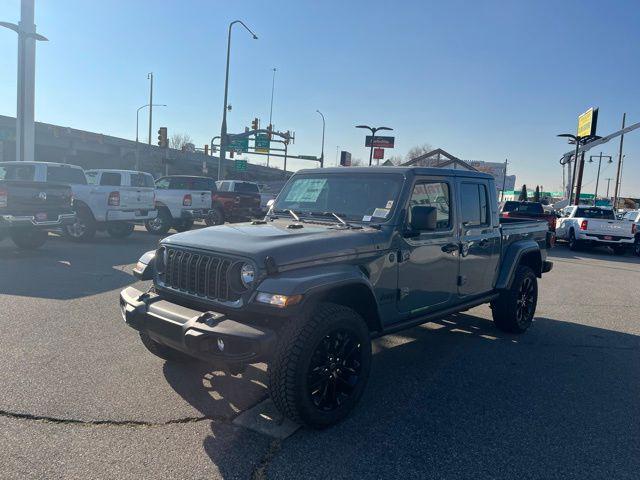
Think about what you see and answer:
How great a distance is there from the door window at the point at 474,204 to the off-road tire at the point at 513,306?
1.01 metres

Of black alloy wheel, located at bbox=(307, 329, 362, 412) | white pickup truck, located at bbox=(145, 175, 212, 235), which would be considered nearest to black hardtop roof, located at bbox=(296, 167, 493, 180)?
black alloy wheel, located at bbox=(307, 329, 362, 412)

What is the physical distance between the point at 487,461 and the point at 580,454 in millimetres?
686

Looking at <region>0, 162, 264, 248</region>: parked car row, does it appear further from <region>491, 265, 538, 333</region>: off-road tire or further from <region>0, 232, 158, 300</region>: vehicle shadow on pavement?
<region>491, 265, 538, 333</region>: off-road tire

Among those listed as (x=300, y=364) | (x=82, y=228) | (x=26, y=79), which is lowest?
(x=82, y=228)

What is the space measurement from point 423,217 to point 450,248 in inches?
32.8

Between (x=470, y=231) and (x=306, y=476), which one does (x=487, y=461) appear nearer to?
(x=306, y=476)

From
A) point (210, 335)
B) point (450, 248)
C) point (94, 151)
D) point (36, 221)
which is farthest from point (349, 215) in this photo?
point (94, 151)

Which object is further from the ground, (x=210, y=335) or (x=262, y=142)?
(x=262, y=142)

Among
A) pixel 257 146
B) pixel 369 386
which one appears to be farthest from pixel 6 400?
pixel 257 146

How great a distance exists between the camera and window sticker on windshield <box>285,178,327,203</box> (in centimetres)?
507

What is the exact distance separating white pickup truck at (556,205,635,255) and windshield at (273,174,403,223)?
51.8 ft

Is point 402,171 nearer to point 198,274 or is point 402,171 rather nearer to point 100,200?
point 198,274

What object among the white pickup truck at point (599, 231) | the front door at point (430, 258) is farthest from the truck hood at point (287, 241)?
the white pickup truck at point (599, 231)

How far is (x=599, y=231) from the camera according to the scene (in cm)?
1788
